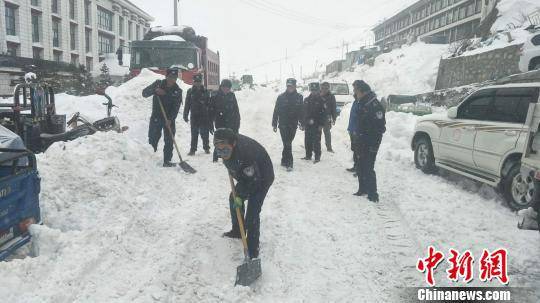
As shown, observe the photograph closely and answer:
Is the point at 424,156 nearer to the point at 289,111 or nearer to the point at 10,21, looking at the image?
the point at 289,111

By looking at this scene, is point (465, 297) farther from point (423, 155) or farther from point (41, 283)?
point (423, 155)

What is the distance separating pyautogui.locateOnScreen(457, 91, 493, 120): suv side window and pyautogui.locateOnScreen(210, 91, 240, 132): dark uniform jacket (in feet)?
15.2

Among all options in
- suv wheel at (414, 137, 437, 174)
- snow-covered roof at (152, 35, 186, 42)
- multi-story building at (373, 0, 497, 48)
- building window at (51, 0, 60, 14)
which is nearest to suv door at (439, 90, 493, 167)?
suv wheel at (414, 137, 437, 174)

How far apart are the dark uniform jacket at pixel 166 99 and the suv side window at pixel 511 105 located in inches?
233

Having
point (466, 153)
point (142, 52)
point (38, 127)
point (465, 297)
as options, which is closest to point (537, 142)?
point (465, 297)

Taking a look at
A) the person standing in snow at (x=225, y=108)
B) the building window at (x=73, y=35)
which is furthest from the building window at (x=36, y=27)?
the person standing in snow at (x=225, y=108)

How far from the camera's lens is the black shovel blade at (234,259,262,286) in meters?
3.87

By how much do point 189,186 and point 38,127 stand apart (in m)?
2.61

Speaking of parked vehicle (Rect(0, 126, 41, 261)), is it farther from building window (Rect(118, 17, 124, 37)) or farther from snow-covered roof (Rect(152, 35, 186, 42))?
building window (Rect(118, 17, 124, 37))

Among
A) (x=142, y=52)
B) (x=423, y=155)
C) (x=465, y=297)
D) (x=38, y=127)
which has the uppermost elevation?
(x=142, y=52)

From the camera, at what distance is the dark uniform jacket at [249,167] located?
409 centimetres

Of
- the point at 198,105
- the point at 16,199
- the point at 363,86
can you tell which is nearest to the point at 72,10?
the point at 198,105

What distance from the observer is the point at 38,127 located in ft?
21.2

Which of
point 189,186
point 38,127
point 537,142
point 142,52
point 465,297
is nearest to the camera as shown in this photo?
point 465,297
